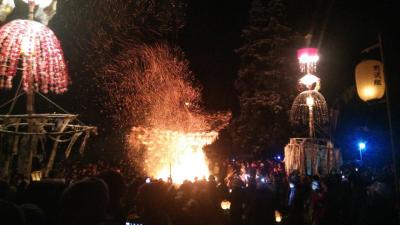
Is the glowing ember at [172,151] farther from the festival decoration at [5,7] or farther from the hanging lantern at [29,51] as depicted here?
the festival decoration at [5,7]

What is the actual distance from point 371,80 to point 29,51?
8.59m

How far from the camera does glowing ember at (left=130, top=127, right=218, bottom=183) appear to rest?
23.7m

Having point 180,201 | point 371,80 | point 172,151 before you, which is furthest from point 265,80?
point 180,201

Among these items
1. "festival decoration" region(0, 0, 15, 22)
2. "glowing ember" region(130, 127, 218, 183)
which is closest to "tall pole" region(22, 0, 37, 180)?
"festival decoration" region(0, 0, 15, 22)

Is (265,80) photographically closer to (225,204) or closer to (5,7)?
(225,204)

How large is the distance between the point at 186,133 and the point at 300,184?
15484 mm

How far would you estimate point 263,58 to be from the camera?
83.1 ft

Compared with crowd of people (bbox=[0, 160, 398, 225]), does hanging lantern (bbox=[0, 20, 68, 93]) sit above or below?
above

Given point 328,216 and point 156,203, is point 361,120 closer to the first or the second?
point 328,216

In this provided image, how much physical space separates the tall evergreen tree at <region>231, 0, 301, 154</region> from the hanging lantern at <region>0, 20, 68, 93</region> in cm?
1585

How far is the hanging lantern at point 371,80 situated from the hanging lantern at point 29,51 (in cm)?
808

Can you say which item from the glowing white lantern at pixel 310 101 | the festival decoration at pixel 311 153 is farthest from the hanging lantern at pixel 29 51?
the glowing white lantern at pixel 310 101

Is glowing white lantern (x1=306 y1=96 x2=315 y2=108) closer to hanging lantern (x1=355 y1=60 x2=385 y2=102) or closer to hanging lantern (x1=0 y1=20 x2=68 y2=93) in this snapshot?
hanging lantern (x1=355 y1=60 x2=385 y2=102)

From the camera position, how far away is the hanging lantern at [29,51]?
9766mm
